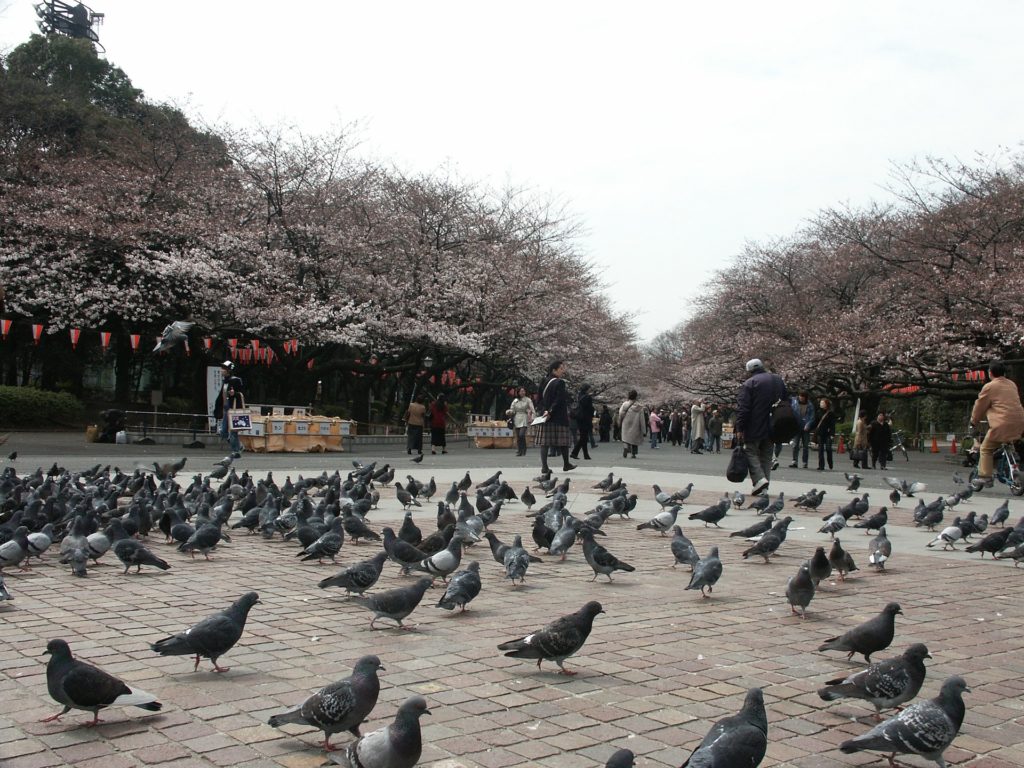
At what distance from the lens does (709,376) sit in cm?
4834

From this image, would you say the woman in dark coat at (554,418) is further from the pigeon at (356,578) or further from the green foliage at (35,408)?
the green foliage at (35,408)

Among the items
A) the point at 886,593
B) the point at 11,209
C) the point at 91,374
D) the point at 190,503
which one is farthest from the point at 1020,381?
the point at 91,374

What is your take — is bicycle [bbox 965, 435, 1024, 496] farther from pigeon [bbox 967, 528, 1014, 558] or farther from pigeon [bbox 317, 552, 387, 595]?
pigeon [bbox 317, 552, 387, 595]

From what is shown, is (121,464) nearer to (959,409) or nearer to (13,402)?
(13,402)

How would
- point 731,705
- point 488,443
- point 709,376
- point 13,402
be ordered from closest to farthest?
1. point 731,705
2. point 13,402
3. point 488,443
4. point 709,376

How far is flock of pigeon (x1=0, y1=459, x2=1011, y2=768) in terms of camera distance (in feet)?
12.3

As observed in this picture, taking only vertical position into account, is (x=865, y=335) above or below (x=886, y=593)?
above

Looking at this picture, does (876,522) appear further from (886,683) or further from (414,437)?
(414,437)

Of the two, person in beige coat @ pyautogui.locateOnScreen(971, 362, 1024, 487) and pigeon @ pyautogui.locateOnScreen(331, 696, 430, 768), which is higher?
person in beige coat @ pyautogui.locateOnScreen(971, 362, 1024, 487)

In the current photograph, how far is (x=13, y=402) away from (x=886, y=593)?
2807 centimetres

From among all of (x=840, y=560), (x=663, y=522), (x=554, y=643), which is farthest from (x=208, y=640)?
(x=663, y=522)

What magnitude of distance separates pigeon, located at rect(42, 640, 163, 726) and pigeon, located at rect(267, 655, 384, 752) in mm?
706

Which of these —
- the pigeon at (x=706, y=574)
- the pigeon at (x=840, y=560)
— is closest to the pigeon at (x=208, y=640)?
the pigeon at (x=706, y=574)

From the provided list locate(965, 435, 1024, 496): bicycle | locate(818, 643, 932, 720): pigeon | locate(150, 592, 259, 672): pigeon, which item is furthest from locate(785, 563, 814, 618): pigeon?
locate(965, 435, 1024, 496): bicycle
